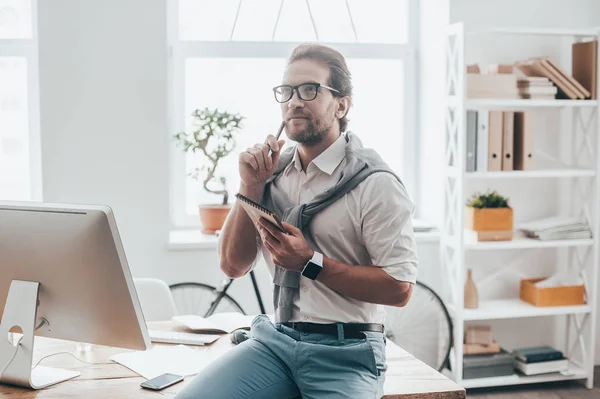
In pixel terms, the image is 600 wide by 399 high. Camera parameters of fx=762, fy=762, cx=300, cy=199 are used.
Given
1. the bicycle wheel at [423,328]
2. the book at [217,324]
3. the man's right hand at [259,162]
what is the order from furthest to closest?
the bicycle wheel at [423,328], the book at [217,324], the man's right hand at [259,162]

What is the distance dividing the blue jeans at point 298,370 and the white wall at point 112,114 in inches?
73.0

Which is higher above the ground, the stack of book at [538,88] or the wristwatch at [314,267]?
the stack of book at [538,88]

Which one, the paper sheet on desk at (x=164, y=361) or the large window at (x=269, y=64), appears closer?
the paper sheet on desk at (x=164, y=361)

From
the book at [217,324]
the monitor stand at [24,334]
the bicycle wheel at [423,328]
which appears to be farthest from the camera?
the bicycle wheel at [423,328]

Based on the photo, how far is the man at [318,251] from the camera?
6.25ft

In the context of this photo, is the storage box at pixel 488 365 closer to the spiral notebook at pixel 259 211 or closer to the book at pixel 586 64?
the book at pixel 586 64

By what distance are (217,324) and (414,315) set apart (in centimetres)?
196

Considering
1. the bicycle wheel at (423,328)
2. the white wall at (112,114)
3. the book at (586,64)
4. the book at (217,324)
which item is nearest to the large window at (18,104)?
the white wall at (112,114)

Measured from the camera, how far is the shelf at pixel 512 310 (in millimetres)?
3775

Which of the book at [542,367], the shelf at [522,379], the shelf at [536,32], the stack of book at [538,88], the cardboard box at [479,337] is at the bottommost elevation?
the shelf at [522,379]

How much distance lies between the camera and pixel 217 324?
2.41 meters

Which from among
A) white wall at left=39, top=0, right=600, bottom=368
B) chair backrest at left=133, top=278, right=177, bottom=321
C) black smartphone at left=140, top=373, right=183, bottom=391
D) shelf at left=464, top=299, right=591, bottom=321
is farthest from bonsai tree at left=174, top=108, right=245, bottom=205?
black smartphone at left=140, top=373, right=183, bottom=391

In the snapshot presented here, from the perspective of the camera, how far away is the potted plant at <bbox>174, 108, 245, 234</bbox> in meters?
3.75

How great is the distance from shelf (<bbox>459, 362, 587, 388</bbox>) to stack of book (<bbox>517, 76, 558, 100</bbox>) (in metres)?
1.42
